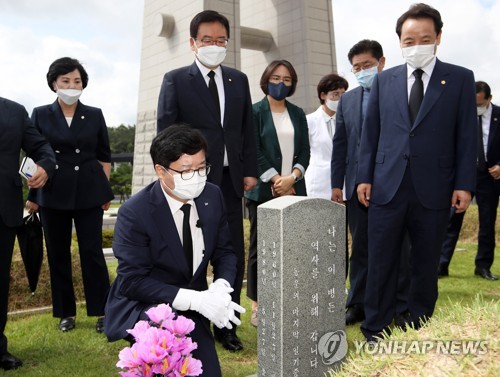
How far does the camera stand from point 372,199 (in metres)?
4.07

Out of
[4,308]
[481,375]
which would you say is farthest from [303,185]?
[481,375]

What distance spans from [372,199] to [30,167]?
2.74 metres

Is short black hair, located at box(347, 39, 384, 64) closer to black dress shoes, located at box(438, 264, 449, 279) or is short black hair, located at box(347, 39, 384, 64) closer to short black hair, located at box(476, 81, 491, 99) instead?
short black hair, located at box(476, 81, 491, 99)

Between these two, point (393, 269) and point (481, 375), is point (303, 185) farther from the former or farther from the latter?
point (481, 375)

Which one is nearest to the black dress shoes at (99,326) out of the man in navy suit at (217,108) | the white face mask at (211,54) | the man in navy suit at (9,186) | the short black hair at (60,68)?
the man in navy suit at (9,186)

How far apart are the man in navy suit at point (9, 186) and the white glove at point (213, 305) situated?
6.64 feet

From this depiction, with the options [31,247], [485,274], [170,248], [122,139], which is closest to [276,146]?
[170,248]

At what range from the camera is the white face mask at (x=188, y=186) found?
9.45 ft

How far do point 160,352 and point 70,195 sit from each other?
119 inches

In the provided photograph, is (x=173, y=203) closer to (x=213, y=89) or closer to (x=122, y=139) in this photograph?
(x=213, y=89)

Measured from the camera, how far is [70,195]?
473cm

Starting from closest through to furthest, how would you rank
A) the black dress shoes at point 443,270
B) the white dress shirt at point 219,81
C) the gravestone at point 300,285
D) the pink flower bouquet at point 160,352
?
the pink flower bouquet at point 160,352 → the gravestone at point 300,285 → the white dress shirt at point 219,81 → the black dress shoes at point 443,270

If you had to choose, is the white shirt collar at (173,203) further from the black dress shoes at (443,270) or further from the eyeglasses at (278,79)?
the black dress shoes at (443,270)

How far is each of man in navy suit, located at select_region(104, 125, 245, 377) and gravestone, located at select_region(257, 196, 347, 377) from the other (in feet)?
1.72
